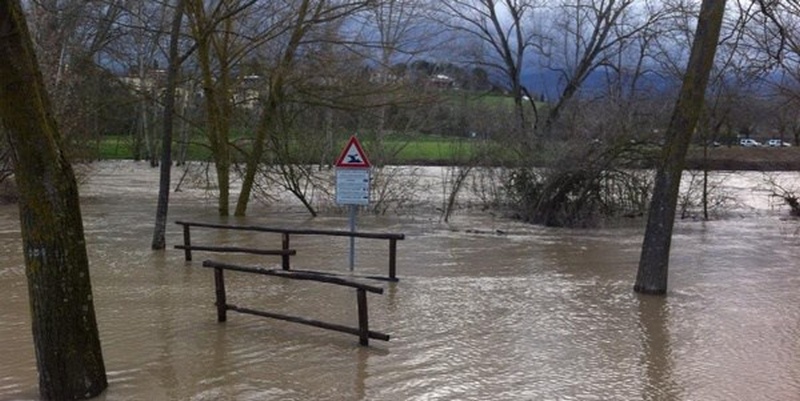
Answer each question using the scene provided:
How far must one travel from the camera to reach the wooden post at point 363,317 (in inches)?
303

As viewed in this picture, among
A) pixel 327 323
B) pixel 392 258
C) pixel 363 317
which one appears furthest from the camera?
pixel 392 258

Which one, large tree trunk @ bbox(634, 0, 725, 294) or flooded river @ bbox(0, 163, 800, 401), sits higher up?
large tree trunk @ bbox(634, 0, 725, 294)

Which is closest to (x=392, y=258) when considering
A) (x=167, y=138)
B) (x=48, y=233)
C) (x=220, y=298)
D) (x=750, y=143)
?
(x=220, y=298)

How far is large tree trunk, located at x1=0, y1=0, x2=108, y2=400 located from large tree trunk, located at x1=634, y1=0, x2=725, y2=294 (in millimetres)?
7712

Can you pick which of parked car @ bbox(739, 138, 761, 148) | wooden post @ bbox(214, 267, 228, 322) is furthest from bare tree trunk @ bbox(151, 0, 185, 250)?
parked car @ bbox(739, 138, 761, 148)

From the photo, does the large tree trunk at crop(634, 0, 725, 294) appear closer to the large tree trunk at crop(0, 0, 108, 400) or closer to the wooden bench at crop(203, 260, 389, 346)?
the wooden bench at crop(203, 260, 389, 346)

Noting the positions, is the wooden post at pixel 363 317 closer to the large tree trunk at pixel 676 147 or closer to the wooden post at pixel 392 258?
the wooden post at pixel 392 258

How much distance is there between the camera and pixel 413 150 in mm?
31312

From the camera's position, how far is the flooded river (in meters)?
6.78

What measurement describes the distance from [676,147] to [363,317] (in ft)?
18.3

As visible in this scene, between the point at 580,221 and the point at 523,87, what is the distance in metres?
17.7

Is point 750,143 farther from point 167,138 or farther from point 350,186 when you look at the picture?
point 350,186

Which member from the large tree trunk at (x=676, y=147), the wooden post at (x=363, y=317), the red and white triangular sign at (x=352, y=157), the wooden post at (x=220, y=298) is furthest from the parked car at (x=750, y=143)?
the wooden post at (x=363, y=317)

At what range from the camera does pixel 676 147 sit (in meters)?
11.2
